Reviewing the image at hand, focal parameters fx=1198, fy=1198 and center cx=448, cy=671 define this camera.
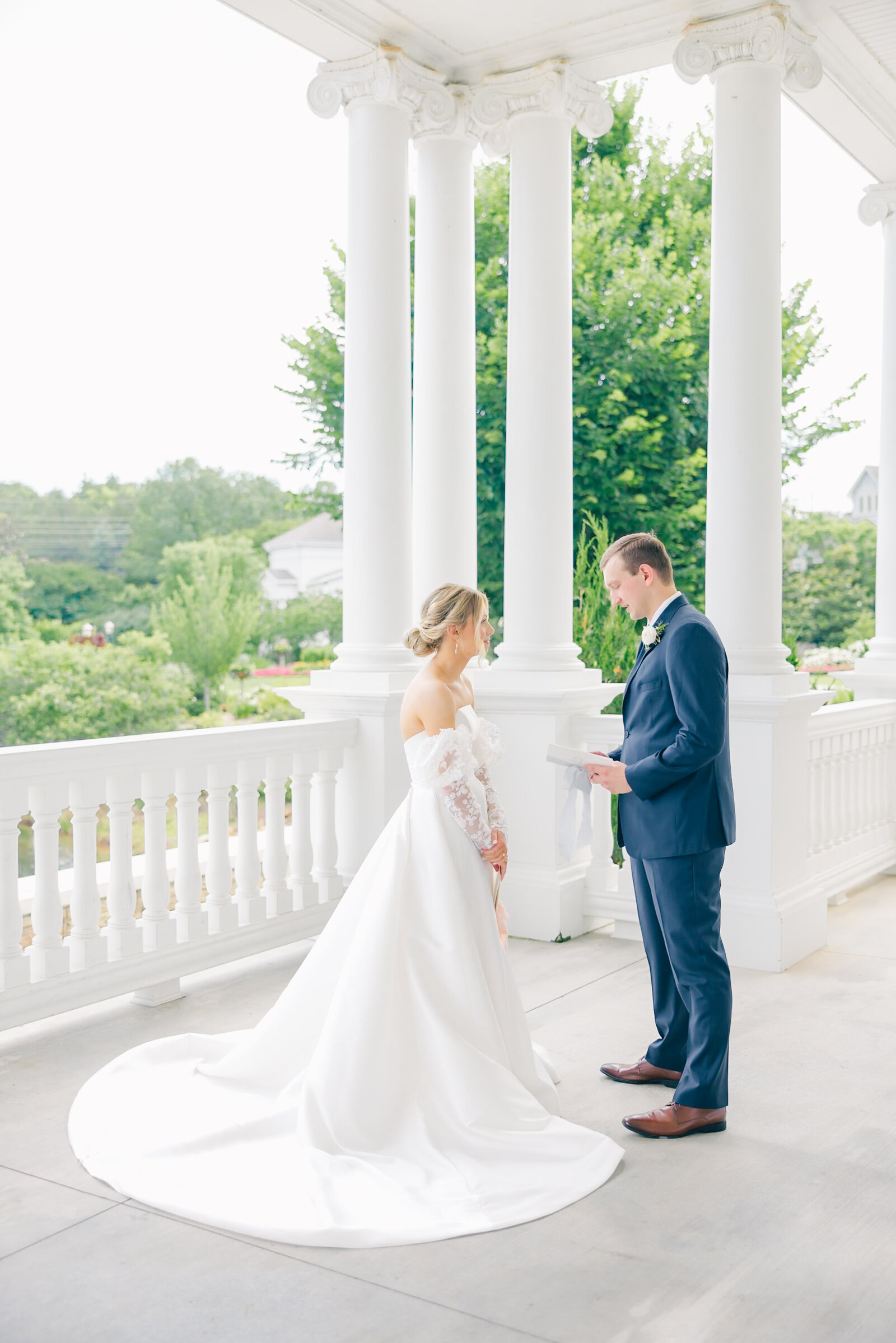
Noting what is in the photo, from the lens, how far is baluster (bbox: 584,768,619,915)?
6094mm

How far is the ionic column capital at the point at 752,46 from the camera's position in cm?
541

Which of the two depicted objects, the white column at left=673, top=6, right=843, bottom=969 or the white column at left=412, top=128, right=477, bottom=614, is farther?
the white column at left=412, top=128, right=477, bottom=614

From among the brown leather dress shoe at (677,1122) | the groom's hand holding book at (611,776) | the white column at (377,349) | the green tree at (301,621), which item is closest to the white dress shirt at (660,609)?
the groom's hand holding book at (611,776)

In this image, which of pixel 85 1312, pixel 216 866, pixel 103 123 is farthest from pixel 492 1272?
pixel 103 123

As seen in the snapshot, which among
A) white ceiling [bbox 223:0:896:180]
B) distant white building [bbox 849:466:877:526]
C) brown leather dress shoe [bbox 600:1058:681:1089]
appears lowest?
brown leather dress shoe [bbox 600:1058:681:1089]

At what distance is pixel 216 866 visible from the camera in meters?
5.14

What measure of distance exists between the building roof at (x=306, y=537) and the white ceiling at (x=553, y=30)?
65.3 feet

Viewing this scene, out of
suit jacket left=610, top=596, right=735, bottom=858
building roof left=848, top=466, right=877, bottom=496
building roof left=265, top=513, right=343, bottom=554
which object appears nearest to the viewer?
suit jacket left=610, top=596, right=735, bottom=858

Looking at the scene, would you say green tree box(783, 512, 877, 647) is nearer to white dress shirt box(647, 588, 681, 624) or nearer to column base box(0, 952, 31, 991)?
white dress shirt box(647, 588, 681, 624)

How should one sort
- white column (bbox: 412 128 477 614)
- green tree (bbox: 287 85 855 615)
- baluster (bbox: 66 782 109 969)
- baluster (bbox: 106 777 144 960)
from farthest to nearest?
green tree (bbox: 287 85 855 615)
white column (bbox: 412 128 477 614)
baluster (bbox: 106 777 144 960)
baluster (bbox: 66 782 109 969)

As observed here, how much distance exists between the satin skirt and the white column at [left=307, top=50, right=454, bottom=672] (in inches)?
95.6

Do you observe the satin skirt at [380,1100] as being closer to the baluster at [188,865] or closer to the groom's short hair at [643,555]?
the groom's short hair at [643,555]

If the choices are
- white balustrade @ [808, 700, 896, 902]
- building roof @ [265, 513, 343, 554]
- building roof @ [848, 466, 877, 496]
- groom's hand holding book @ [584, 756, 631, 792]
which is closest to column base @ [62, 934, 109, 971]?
groom's hand holding book @ [584, 756, 631, 792]

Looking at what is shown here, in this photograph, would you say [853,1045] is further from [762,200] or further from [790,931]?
[762,200]
